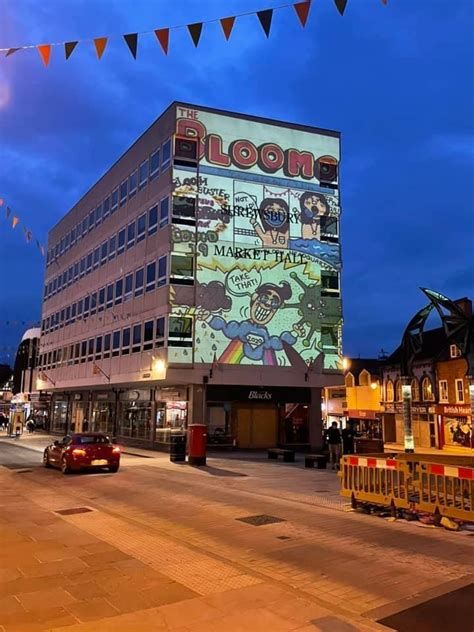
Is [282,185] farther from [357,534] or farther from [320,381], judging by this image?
[357,534]

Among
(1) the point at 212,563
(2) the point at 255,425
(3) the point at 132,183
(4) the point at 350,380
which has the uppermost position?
(3) the point at 132,183

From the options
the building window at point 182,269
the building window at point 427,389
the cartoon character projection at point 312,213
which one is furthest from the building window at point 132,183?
the building window at point 427,389

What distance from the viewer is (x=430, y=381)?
44.6 metres

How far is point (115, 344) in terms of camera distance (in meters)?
35.4

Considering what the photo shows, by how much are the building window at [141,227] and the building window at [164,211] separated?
7.82ft

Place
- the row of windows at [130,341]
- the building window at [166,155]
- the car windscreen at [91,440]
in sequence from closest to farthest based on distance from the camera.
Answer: the car windscreen at [91,440]
the row of windows at [130,341]
the building window at [166,155]

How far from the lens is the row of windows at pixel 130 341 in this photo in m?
28.9

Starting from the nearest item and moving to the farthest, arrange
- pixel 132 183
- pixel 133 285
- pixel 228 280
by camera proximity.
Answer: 1. pixel 228 280
2. pixel 133 285
3. pixel 132 183

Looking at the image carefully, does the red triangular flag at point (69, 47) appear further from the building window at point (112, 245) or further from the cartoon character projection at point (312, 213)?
the building window at point (112, 245)

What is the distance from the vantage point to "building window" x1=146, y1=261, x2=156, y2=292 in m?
30.8

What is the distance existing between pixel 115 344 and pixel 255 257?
1092cm

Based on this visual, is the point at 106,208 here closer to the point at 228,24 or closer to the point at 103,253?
the point at 103,253

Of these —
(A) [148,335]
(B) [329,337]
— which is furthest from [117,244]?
(B) [329,337]

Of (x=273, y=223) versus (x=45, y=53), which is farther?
(x=273, y=223)
